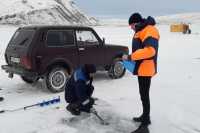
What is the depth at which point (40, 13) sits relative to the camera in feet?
411

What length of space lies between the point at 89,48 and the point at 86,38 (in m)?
0.31

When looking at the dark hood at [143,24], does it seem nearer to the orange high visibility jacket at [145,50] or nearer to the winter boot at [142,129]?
the orange high visibility jacket at [145,50]

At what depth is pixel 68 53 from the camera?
1059 centimetres

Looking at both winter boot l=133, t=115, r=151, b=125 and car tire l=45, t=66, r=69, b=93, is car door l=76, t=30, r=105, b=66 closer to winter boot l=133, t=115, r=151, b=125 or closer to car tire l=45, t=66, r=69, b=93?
car tire l=45, t=66, r=69, b=93

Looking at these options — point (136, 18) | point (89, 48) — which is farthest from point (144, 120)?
point (89, 48)

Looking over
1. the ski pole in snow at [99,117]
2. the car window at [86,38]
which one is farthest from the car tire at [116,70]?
the ski pole in snow at [99,117]

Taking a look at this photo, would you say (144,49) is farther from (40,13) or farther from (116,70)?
(40,13)

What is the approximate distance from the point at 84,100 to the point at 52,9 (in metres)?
125

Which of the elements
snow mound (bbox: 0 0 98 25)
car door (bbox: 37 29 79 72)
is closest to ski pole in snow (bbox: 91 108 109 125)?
car door (bbox: 37 29 79 72)

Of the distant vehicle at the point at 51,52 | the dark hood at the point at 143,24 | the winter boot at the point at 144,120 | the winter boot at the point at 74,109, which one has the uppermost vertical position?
the dark hood at the point at 143,24

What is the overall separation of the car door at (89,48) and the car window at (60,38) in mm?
290

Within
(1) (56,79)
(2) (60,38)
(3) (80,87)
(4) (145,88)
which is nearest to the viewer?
(4) (145,88)

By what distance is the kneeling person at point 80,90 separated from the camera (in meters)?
7.61

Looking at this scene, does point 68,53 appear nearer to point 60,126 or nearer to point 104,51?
point 104,51
